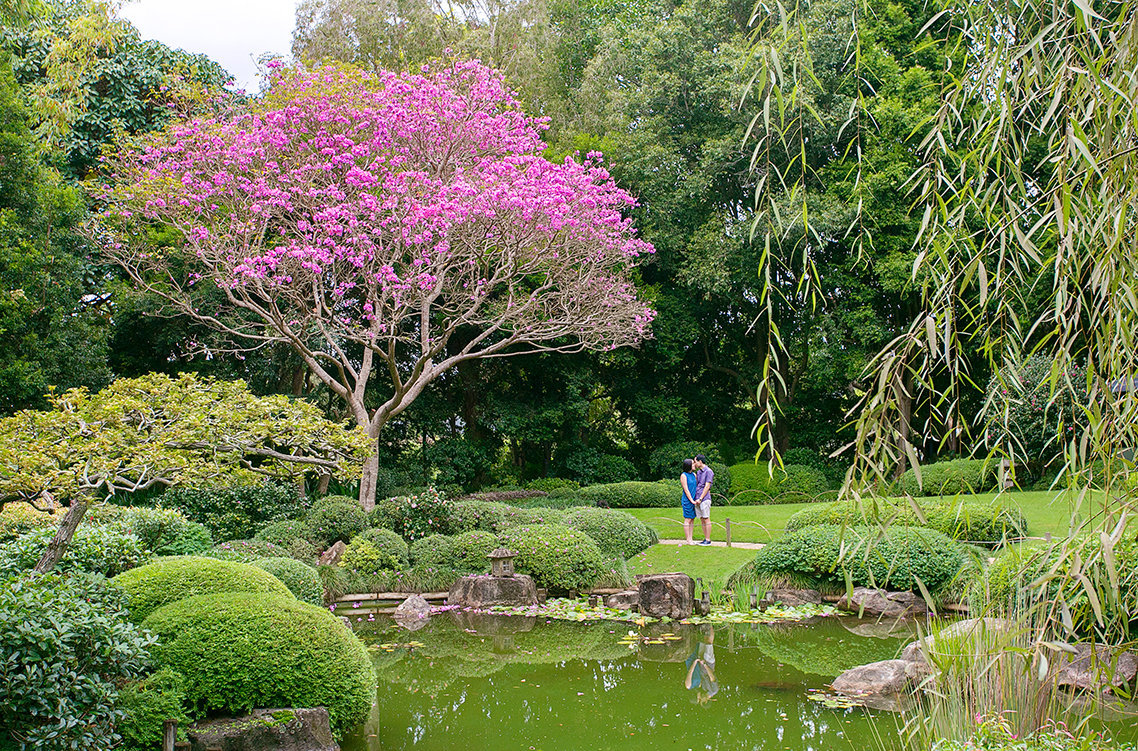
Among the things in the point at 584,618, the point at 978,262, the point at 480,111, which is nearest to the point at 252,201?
the point at 480,111

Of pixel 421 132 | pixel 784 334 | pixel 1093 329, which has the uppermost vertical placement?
pixel 421 132

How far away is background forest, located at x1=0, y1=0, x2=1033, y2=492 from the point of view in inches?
630

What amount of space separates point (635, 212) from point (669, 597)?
43.8 feet

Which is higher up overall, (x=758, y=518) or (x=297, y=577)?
(x=297, y=577)

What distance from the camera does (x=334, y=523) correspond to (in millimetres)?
11336

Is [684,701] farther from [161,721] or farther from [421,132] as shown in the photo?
[421,132]

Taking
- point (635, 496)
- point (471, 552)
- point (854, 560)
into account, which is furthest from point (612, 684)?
point (635, 496)

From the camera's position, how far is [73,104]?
15.1 m

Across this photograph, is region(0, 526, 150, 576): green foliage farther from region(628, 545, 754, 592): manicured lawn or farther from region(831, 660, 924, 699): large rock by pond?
region(628, 545, 754, 592): manicured lawn

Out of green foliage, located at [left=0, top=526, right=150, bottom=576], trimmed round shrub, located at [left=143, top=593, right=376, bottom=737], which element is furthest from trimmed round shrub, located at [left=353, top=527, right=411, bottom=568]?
trimmed round shrub, located at [left=143, top=593, right=376, bottom=737]

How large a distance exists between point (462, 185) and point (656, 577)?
278 inches

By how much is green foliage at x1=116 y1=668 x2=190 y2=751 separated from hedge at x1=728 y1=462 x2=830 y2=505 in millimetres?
14247

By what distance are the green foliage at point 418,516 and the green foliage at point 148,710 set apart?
7222 millimetres

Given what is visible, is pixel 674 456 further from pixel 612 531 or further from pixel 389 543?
pixel 389 543
